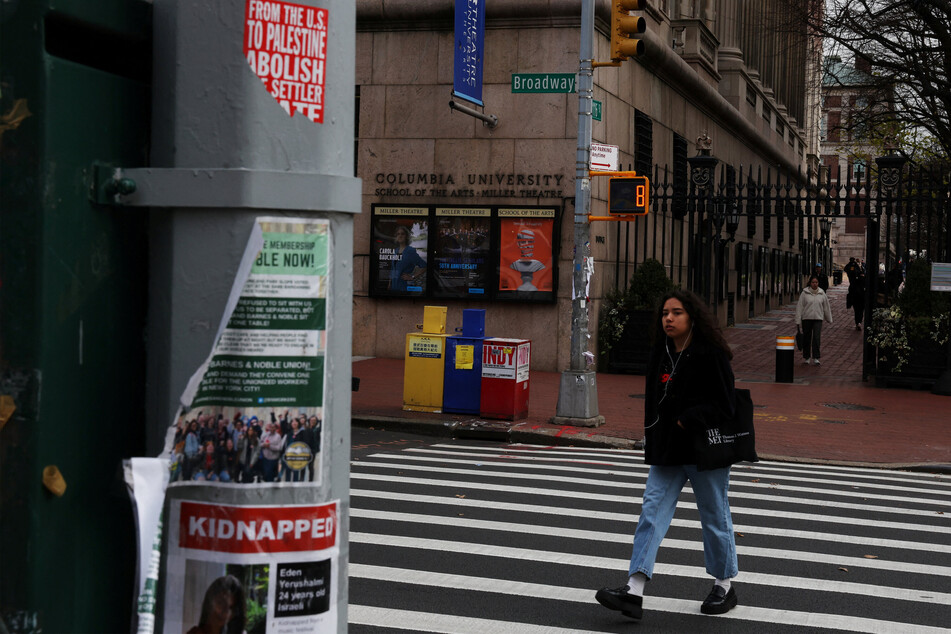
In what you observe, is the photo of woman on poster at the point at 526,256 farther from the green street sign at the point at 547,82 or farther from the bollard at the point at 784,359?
the green street sign at the point at 547,82

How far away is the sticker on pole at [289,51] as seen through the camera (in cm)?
233

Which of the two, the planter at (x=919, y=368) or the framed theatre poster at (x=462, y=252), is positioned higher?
the framed theatre poster at (x=462, y=252)

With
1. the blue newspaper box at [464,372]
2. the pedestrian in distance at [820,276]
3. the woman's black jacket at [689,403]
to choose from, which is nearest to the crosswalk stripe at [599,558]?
the woman's black jacket at [689,403]

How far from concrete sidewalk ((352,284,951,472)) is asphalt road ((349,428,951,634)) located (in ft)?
5.06

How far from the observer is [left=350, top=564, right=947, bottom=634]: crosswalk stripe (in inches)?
231

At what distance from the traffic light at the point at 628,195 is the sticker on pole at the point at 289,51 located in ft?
38.5

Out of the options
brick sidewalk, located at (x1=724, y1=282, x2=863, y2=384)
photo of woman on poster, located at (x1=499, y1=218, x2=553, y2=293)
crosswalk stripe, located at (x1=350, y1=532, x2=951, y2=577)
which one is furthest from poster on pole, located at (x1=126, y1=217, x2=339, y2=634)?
brick sidewalk, located at (x1=724, y1=282, x2=863, y2=384)

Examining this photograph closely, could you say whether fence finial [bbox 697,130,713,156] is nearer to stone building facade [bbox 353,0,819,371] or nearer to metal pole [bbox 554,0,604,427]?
stone building facade [bbox 353,0,819,371]

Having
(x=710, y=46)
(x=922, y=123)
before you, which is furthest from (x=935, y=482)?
(x=710, y=46)

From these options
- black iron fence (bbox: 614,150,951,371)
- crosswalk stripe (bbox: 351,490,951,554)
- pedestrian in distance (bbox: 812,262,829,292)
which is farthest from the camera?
pedestrian in distance (bbox: 812,262,829,292)

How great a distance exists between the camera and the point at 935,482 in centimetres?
1148

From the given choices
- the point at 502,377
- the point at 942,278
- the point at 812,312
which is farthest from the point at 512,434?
the point at 812,312

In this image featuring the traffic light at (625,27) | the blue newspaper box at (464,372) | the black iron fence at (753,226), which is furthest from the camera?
the black iron fence at (753,226)

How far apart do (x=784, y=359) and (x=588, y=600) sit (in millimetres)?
14376
